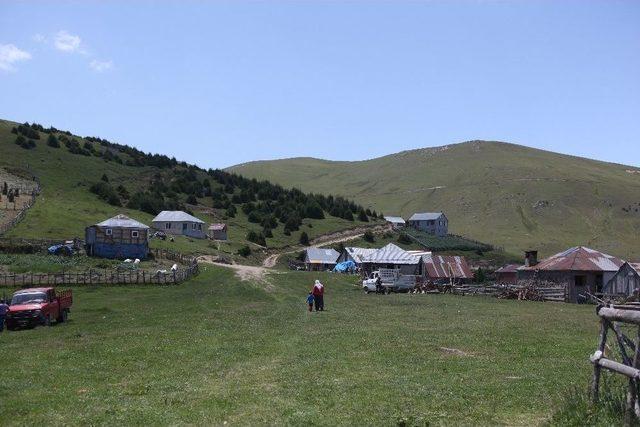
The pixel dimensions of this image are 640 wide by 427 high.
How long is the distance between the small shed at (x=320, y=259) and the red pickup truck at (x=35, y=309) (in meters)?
68.8

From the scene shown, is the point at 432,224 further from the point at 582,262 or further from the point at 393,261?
the point at 582,262

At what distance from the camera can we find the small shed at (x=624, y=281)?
56.3 metres

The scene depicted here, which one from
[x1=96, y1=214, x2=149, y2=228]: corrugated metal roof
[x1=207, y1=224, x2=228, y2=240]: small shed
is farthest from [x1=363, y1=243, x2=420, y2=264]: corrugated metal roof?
[x1=207, y1=224, x2=228, y2=240]: small shed

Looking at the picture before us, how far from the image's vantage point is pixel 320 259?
104938 mm

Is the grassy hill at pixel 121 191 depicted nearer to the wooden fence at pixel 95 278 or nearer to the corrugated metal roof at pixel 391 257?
the corrugated metal roof at pixel 391 257

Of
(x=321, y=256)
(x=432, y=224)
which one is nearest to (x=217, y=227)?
(x=321, y=256)

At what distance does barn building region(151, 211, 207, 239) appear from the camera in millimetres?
108250

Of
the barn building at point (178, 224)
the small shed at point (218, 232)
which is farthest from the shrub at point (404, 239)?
the barn building at point (178, 224)

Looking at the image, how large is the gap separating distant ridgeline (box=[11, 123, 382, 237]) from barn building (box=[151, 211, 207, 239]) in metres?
8.41

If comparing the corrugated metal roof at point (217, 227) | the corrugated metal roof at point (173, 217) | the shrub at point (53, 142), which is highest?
the shrub at point (53, 142)

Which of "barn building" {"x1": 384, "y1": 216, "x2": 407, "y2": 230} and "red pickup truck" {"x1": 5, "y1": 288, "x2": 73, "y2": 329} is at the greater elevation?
"barn building" {"x1": 384, "y1": 216, "x2": 407, "y2": 230}

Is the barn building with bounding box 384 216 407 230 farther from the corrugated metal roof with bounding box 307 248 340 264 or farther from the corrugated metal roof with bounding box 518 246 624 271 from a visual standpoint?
the corrugated metal roof with bounding box 518 246 624 271

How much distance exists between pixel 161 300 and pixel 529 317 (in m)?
23.8

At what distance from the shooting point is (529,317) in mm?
36312
